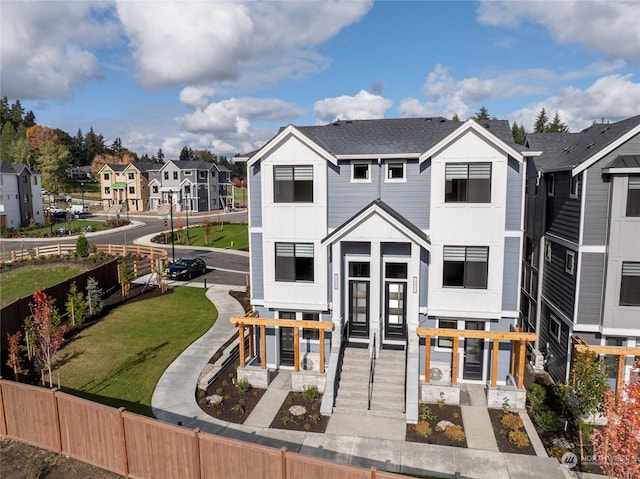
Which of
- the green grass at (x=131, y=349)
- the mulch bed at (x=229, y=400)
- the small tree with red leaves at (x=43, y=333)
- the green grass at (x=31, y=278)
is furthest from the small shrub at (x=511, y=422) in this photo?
the green grass at (x=31, y=278)

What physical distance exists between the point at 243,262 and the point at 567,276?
3075cm

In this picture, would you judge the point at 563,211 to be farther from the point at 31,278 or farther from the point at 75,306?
the point at 31,278

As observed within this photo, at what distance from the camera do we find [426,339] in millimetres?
16312

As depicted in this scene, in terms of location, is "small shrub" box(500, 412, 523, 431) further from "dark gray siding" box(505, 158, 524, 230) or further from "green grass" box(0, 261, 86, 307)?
"green grass" box(0, 261, 86, 307)

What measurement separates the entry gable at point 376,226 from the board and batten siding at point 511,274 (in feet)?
9.58

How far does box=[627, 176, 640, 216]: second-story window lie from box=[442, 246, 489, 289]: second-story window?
4755 mm

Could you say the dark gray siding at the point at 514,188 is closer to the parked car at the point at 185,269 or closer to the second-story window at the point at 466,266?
the second-story window at the point at 466,266

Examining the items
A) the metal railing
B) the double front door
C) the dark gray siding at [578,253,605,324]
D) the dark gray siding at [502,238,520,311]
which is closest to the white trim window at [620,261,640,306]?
the dark gray siding at [578,253,605,324]

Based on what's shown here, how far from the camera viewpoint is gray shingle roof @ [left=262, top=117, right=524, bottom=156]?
16.9 m

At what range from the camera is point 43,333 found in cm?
1678

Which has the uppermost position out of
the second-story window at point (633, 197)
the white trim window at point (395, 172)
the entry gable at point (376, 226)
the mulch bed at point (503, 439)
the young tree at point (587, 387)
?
the white trim window at point (395, 172)

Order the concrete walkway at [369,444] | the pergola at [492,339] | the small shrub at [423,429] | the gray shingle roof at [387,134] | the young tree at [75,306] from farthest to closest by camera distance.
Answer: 1. the young tree at [75,306]
2. the gray shingle roof at [387,134]
3. the pergola at [492,339]
4. the small shrub at [423,429]
5. the concrete walkway at [369,444]

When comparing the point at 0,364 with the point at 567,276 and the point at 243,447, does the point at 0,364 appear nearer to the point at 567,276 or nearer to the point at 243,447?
the point at 243,447

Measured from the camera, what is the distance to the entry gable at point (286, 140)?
16.7 m
